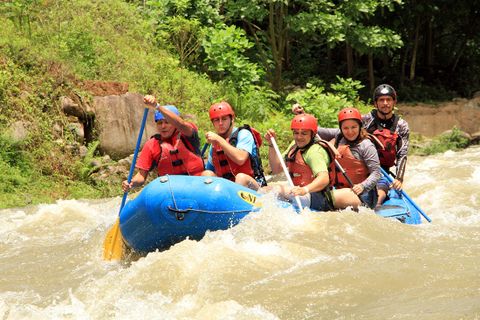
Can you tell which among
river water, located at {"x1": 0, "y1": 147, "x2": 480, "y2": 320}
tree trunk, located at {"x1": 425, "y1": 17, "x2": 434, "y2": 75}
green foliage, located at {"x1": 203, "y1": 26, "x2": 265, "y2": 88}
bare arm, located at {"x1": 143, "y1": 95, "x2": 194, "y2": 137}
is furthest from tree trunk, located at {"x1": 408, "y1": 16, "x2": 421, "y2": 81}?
bare arm, located at {"x1": 143, "y1": 95, "x2": 194, "y2": 137}

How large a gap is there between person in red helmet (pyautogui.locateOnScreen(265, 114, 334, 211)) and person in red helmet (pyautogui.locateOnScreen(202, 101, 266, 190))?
23cm

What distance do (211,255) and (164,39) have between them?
962cm

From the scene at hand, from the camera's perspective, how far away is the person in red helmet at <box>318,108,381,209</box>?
6.43 metres

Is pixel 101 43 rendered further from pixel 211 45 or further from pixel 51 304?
pixel 51 304

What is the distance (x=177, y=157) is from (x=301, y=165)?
1066 mm

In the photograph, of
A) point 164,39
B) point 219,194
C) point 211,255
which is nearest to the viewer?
point 211,255

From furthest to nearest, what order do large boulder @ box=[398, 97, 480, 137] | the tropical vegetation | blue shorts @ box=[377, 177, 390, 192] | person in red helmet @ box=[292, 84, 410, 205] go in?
large boulder @ box=[398, 97, 480, 137] < the tropical vegetation < person in red helmet @ box=[292, 84, 410, 205] < blue shorts @ box=[377, 177, 390, 192]

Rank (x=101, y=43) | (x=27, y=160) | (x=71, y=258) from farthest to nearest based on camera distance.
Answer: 1. (x=101, y=43)
2. (x=27, y=160)
3. (x=71, y=258)

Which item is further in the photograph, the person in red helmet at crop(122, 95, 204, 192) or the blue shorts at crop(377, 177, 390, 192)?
the blue shorts at crop(377, 177, 390, 192)

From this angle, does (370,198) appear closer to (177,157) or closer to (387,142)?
(387,142)

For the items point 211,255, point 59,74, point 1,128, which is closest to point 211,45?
point 59,74

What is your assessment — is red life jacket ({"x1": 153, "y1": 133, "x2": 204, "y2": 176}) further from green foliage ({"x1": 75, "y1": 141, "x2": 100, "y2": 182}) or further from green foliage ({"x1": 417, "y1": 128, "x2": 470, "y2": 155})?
green foliage ({"x1": 417, "y1": 128, "x2": 470, "y2": 155})

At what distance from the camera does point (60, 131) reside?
33.3 feet

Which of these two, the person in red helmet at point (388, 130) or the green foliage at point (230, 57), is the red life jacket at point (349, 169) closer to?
the person in red helmet at point (388, 130)
